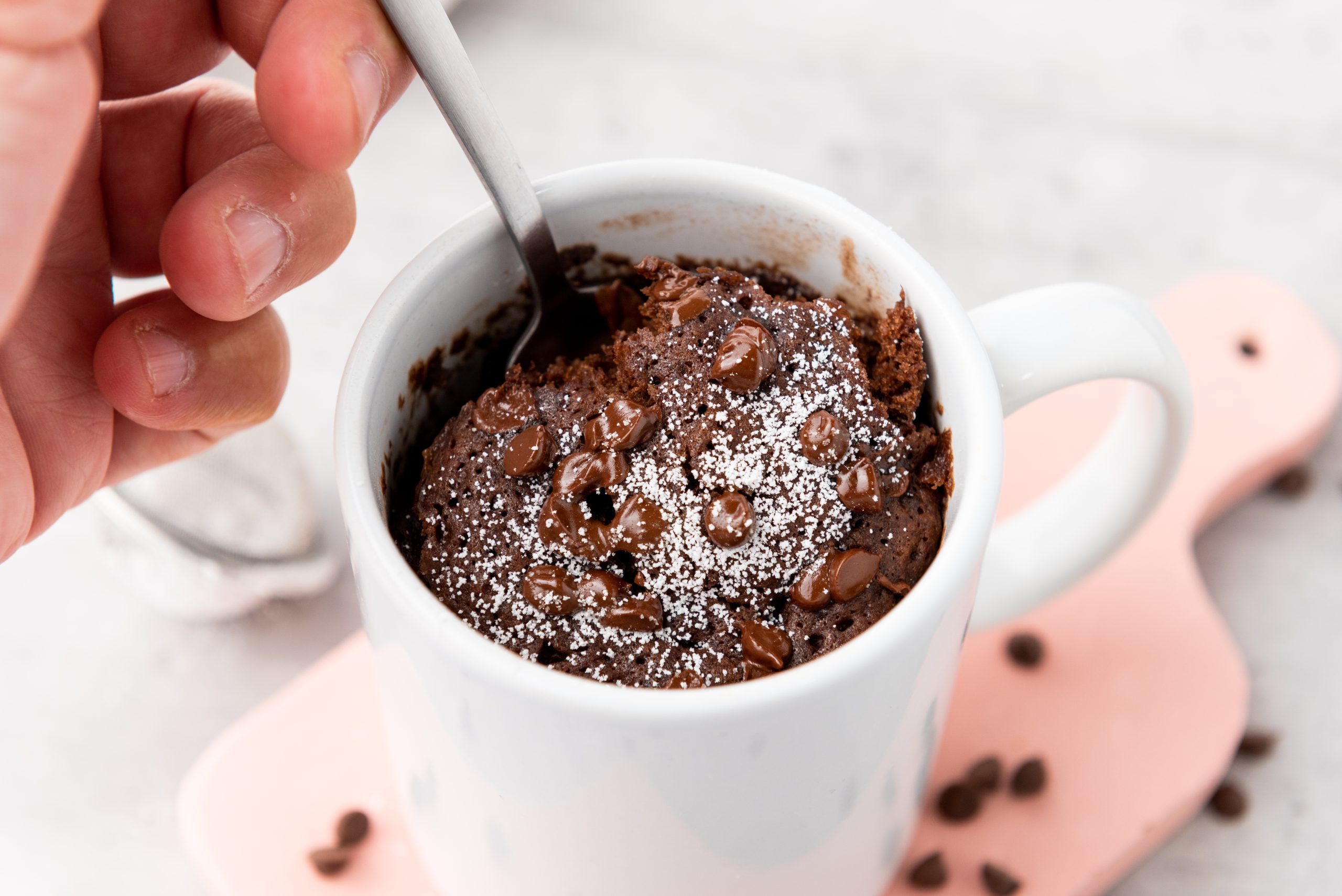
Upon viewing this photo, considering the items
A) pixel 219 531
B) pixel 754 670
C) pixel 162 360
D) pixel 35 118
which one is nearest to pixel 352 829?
pixel 219 531

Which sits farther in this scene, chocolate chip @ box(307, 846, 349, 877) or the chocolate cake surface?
chocolate chip @ box(307, 846, 349, 877)

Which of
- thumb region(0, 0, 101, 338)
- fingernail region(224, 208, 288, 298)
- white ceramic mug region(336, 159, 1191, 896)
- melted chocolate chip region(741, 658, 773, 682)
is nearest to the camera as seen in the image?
thumb region(0, 0, 101, 338)

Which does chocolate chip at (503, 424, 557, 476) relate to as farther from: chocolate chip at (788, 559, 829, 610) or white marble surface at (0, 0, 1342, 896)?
white marble surface at (0, 0, 1342, 896)

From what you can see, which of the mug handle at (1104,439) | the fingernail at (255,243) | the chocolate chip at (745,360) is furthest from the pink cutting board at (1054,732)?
the chocolate chip at (745,360)

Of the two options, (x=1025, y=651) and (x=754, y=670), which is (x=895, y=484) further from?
(x=1025, y=651)

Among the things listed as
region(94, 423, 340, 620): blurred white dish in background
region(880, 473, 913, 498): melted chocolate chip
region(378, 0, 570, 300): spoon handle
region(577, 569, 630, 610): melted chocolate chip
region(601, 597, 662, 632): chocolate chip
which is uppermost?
region(378, 0, 570, 300): spoon handle

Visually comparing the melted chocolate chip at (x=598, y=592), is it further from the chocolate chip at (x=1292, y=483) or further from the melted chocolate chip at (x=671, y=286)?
the chocolate chip at (x=1292, y=483)

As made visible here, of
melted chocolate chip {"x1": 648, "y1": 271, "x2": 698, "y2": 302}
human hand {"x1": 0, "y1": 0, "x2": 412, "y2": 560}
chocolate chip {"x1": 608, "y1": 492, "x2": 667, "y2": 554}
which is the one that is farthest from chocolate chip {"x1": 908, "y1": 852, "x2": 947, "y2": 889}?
human hand {"x1": 0, "y1": 0, "x2": 412, "y2": 560}

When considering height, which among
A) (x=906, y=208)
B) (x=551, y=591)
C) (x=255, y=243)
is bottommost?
(x=906, y=208)
